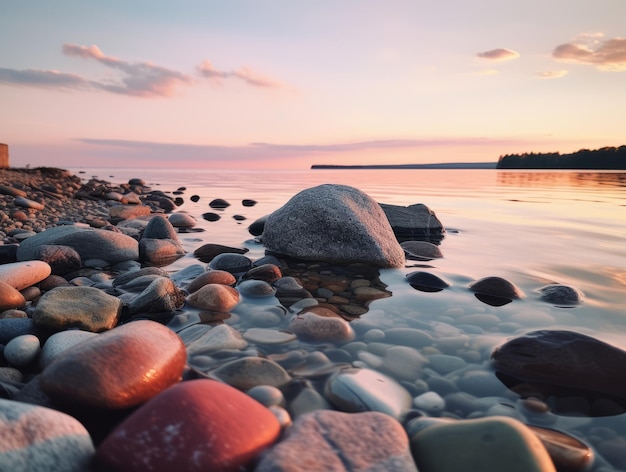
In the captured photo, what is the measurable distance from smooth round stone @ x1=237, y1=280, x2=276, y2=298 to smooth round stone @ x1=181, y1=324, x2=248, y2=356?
2.69ft

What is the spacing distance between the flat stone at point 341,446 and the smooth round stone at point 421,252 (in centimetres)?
380

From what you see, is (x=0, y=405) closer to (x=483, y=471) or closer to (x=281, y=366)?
(x=281, y=366)

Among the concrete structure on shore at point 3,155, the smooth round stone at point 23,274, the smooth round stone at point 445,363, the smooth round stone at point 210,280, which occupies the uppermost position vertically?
the concrete structure on shore at point 3,155

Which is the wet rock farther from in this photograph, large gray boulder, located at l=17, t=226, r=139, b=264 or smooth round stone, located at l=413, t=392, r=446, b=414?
smooth round stone, located at l=413, t=392, r=446, b=414

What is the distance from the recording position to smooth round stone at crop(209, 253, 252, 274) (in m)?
4.21

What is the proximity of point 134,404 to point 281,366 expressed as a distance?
762 mm

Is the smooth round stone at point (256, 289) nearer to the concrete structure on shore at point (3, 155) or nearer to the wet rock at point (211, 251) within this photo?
the wet rock at point (211, 251)

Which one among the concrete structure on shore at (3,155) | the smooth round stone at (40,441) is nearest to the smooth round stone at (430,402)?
the smooth round stone at (40,441)

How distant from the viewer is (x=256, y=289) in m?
3.39

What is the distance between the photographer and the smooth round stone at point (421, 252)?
17.0 ft

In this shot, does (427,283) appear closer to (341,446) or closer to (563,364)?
(563,364)

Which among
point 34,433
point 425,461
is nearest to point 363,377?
point 425,461

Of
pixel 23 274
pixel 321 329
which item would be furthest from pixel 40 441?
pixel 23 274

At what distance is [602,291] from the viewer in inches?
143
